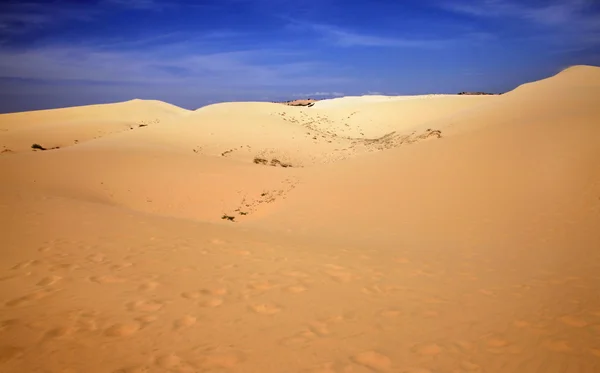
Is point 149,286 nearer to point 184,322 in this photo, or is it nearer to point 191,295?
point 191,295

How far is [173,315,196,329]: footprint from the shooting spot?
396cm

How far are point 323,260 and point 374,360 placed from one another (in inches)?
112

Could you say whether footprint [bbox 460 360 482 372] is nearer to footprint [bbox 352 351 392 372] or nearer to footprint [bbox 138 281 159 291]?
footprint [bbox 352 351 392 372]

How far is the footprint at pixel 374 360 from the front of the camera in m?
3.38

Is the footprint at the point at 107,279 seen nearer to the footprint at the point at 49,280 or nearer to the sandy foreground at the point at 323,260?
the sandy foreground at the point at 323,260

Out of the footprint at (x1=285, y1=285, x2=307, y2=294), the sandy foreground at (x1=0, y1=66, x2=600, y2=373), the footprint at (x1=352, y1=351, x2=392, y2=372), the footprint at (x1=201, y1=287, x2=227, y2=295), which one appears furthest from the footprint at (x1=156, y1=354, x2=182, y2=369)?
the footprint at (x1=285, y1=285, x2=307, y2=294)

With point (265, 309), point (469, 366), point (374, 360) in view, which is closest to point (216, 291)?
point (265, 309)

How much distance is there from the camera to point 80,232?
21.8ft

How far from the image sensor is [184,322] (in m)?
4.04

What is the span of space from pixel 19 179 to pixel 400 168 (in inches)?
505

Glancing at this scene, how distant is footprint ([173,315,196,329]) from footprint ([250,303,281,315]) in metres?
0.73

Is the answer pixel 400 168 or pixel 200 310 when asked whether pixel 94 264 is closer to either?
pixel 200 310

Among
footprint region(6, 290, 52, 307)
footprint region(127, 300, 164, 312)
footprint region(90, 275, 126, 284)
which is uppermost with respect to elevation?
footprint region(6, 290, 52, 307)

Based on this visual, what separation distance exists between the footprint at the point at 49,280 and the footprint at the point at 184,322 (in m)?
2.01
